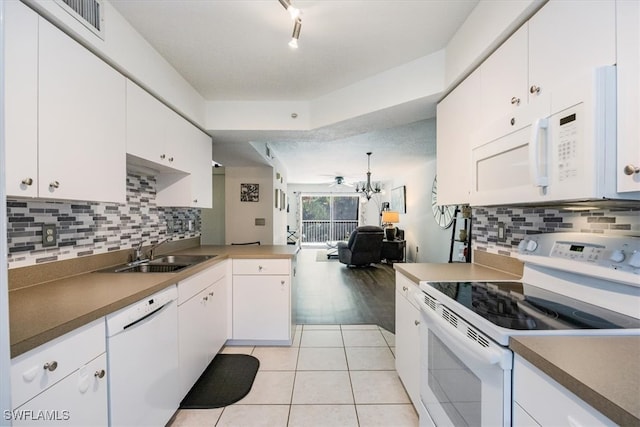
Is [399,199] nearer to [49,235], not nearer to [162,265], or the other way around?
[162,265]

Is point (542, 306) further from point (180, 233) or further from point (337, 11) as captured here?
point (180, 233)

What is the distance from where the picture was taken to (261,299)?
2557mm

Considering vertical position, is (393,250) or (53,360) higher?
(53,360)

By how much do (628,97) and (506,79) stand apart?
0.64 m

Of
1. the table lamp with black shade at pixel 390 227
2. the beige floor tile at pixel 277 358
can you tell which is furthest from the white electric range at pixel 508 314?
the table lamp with black shade at pixel 390 227

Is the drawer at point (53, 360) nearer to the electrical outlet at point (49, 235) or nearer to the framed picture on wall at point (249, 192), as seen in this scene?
the electrical outlet at point (49, 235)

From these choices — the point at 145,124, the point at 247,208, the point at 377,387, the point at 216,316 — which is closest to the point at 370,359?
the point at 377,387

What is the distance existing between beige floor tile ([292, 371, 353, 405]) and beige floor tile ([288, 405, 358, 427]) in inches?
1.9

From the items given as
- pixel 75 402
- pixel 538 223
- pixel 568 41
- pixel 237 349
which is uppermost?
pixel 568 41

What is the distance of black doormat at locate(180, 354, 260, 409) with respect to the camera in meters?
1.83

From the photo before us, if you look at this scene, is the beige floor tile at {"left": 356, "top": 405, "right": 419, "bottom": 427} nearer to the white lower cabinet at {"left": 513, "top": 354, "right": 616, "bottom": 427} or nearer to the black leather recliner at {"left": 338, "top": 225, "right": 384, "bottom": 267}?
the white lower cabinet at {"left": 513, "top": 354, "right": 616, "bottom": 427}

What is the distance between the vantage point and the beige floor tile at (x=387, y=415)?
5.37 ft

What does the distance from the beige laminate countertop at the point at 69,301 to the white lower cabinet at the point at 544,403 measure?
1464mm

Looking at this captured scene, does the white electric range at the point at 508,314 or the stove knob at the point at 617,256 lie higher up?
the stove knob at the point at 617,256
